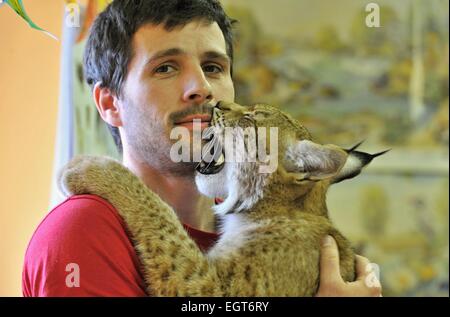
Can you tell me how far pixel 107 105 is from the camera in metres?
1.50

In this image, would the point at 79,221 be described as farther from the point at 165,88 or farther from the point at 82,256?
the point at 165,88

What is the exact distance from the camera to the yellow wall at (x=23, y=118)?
5.28 feet

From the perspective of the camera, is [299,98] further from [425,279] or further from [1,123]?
[1,123]

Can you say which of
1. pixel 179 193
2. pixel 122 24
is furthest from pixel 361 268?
pixel 122 24

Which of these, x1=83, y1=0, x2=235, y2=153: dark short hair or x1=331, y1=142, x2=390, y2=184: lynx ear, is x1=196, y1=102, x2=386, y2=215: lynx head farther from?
x1=83, y1=0, x2=235, y2=153: dark short hair

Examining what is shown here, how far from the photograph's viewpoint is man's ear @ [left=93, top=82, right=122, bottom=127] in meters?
1.49

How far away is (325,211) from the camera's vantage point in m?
1.51

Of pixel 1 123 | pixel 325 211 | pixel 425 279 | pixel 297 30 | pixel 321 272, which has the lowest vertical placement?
pixel 425 279

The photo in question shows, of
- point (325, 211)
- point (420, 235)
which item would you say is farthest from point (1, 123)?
point (420, 235)

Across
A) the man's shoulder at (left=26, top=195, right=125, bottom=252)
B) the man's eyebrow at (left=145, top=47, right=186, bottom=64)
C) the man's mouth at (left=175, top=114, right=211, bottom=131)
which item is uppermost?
the man's eyebrow at (left=145, top=47, right=186, bottom=64)

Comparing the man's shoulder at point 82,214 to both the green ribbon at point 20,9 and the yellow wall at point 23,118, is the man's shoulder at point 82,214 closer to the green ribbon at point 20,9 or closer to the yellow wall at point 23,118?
the yellow wall at point 23,118

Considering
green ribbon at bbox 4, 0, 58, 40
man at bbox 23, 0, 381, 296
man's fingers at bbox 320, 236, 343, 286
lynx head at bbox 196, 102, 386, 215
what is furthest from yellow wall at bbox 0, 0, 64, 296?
man's fingers at bbox 320, 236, 343, 286

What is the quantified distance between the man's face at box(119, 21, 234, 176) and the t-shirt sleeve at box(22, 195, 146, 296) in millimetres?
259
